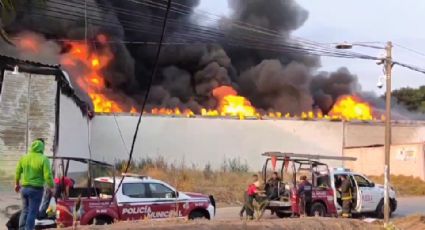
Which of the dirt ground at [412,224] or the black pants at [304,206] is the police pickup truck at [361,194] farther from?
the dirt ground at [412,224]

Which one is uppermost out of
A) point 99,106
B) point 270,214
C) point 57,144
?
point 99,106

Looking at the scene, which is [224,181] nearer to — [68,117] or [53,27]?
[68,117]

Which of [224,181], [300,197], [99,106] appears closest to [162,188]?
[300,197]

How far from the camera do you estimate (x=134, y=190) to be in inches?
506

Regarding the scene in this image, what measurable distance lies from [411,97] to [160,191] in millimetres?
53602

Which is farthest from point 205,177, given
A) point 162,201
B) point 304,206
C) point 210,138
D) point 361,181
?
point 162,201

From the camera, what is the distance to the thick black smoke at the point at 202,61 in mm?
40156

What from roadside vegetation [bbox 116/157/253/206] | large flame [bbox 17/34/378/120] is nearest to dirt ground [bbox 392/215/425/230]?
roadside vegetation [bbox 116/157/253/206]

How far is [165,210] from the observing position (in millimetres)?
13141

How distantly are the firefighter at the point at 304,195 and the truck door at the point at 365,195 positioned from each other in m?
2.07

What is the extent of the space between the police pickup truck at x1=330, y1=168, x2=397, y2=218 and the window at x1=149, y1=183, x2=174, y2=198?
19.1 ft

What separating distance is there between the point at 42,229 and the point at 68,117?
9528 millimetres

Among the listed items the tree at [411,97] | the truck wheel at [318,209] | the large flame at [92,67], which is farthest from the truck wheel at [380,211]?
the tree at [411,97]

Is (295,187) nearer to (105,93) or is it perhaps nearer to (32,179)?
(32,179)
